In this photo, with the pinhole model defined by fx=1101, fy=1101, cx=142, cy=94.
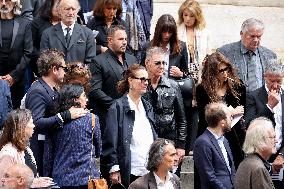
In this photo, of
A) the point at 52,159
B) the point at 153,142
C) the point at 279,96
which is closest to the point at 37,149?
the point at 52,159

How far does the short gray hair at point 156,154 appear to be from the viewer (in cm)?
1040

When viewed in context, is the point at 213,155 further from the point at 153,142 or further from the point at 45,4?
the point at 45,4

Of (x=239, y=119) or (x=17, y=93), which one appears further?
(x=17, y=93)

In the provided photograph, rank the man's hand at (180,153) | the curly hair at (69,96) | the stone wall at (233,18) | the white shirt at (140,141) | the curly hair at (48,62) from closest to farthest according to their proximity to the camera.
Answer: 1. the curly hair at (69,96)
2. the white shirt at (140,141)
3. the curly hair at (48,62)
4. the man's hand at (180,153)
5. the stone wall at (233,18)

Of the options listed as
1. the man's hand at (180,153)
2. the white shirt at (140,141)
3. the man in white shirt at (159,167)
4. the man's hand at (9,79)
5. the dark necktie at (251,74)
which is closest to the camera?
the man in white shirt at (159,167)

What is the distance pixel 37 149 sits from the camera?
11.2 m

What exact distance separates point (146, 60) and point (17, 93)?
1.79m

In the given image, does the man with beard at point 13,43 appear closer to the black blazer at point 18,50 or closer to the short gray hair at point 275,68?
the black blazer at point 18,50

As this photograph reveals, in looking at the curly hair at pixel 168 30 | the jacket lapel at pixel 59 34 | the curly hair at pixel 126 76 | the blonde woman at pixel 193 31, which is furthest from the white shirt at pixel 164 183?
the blonde woman at pixel 193 31

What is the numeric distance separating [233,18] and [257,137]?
711cm

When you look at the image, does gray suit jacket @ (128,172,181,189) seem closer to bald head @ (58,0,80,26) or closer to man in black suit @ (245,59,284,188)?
man in black suit @ (245,59,284,188)

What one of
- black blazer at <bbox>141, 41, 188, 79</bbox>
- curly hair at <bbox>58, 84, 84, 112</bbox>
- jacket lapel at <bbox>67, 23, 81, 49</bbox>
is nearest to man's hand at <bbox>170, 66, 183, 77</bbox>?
black blazer at <bbox>141, 41, 188, 79</bbox>

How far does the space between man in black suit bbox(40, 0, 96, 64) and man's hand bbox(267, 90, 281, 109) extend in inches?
81.8

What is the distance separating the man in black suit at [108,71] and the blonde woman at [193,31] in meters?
1.36
